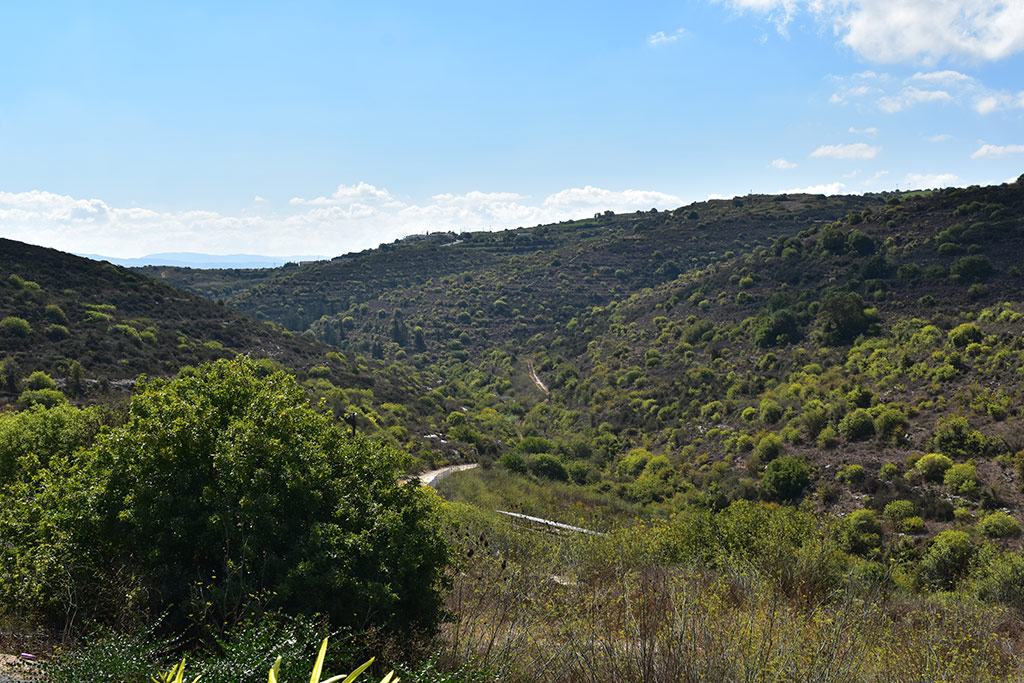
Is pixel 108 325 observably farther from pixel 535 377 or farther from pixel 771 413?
pixel 771 413

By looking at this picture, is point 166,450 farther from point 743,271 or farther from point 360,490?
point 743,271

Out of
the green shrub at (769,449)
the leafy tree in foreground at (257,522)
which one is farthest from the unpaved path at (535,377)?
the leafy tree in foreground at (257,522)

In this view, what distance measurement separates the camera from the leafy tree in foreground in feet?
20.9

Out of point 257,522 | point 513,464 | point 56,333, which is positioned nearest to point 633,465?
point 513,464

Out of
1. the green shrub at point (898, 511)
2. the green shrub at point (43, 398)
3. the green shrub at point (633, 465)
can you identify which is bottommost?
the green shrub at point (633, 465)

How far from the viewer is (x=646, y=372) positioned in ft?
149

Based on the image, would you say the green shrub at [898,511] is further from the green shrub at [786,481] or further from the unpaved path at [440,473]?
the unpaved path at [440,473]

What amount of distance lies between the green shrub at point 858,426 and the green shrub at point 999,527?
898 cm

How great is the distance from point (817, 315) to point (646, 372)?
40.1ft

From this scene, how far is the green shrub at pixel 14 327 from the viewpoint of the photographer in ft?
91.8

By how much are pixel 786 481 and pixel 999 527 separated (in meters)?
7.91

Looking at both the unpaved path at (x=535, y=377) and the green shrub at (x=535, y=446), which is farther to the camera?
the unpaved path at (x=535, y=377)

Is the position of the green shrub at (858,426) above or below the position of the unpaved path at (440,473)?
above

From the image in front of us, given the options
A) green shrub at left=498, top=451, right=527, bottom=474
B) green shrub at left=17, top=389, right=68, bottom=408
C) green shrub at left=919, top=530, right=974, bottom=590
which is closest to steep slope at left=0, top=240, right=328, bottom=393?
green shrub at left=17, top=389, right=68, bottom=408
